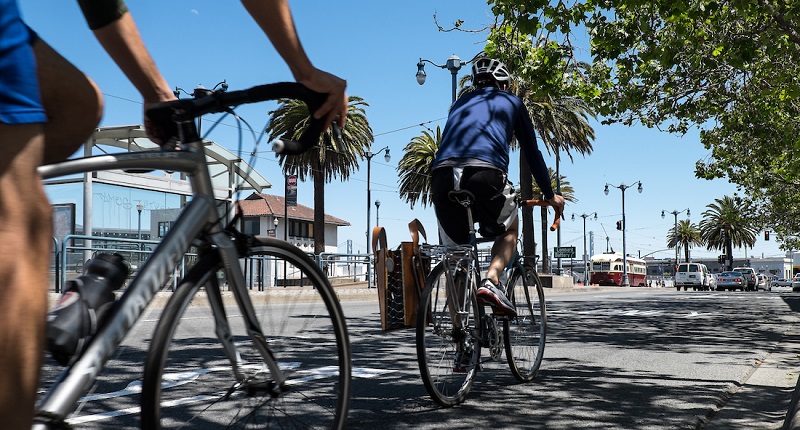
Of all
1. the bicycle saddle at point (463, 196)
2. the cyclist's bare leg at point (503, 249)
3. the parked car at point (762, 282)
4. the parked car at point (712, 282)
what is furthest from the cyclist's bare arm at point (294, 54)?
the parked car at point (762, 282)

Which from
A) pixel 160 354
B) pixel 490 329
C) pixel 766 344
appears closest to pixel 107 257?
pixel 160 354

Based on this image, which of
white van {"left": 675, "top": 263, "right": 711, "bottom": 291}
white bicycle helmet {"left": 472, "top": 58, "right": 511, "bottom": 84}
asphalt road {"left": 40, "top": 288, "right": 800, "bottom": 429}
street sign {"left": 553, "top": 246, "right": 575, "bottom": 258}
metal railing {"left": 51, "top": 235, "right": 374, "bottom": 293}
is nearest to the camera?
metal railing {"left": 51, "top": 235, "right": 374, "bottom": 293}

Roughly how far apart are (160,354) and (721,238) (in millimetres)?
109595

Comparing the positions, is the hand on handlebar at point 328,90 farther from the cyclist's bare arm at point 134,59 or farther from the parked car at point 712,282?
the parked car at point 712,282

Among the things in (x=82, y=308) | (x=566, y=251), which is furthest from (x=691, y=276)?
(x=82, y=308)

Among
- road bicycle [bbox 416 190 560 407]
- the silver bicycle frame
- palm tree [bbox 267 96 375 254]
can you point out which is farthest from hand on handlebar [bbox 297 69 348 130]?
palm tree [bbox 267 96 375 254]

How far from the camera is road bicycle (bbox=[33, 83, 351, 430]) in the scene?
5.66 feet

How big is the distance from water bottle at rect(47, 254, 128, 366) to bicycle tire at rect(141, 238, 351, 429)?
161mm

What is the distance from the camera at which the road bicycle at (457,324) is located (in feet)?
13.5

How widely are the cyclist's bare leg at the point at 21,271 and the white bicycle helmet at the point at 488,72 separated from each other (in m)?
3.75

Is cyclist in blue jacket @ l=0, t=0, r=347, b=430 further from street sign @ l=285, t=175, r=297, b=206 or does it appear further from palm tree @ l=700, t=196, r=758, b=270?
palm tree @ l=700, t=196, r=758, b=270

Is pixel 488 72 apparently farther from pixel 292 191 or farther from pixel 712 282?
pixel 712 282

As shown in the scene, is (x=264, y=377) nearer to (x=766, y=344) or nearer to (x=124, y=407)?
(x=124, y=407)

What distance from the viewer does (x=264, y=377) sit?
2252 millimetres
